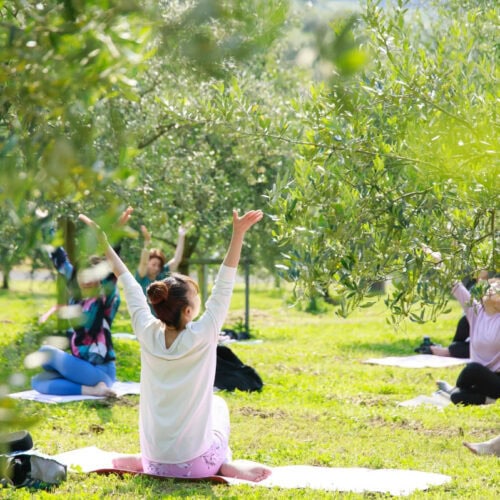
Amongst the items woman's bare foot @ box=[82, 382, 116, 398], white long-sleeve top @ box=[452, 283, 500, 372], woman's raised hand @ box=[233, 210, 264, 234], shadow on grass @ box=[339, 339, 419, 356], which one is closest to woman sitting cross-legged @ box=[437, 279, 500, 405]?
white long-sleeve top @ box=[452, 283, 500, 372]

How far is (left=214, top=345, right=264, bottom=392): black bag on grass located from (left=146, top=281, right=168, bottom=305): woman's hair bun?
535 centimetres

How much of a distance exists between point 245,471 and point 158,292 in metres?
1.46

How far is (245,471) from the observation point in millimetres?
6832

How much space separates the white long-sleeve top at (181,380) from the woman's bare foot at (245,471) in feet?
0.90

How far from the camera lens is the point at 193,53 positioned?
2.73 metres

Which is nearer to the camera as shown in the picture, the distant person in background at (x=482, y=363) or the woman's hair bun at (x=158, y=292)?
the woman's hair bun at (x=158, y=292)

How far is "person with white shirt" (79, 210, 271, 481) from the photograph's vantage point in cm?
647

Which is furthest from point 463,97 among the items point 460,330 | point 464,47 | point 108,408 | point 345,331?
point 345,331

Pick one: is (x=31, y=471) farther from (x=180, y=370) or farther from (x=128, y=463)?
(x=180, y=370)

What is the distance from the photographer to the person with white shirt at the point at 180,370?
647 cm

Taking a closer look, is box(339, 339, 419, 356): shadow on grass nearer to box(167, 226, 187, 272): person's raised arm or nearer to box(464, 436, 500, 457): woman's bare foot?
box(167, 226, 187, 272): person's raised arm

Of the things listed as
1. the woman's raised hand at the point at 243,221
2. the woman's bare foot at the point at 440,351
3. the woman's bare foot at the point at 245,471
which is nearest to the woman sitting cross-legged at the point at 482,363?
the woman's bare foot at the point at 440,351

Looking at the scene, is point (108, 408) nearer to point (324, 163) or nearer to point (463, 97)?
point (324, 163)

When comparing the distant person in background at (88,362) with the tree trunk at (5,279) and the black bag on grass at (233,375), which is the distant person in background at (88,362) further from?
the tree trunk at (5,279)
